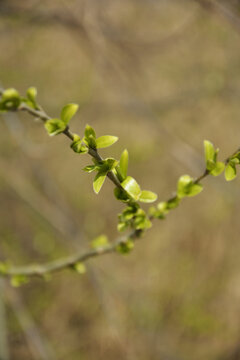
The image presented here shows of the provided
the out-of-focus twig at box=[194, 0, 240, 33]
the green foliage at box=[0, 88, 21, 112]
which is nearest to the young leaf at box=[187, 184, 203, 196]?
the green foliage at box=[0, 88, 21, 112]

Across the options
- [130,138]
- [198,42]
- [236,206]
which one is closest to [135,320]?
[236,206]

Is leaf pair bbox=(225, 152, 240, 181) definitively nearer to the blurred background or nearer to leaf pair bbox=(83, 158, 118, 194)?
leaf pair bbox=(83, 158, 118, 194)

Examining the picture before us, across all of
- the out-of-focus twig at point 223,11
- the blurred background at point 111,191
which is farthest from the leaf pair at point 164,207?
the blurred background at point 111,191

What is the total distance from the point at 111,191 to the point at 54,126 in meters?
2.30

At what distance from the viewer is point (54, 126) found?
360mm

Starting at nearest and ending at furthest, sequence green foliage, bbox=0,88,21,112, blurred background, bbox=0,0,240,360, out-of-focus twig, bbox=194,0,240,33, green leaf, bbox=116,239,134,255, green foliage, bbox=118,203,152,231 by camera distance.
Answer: green foliage, bbox=0,88,21,112, green foliage, bbox=118,203,152,231, green leaf, bbox=116,239,134,255, out-of-focus twig, bbox=194,0,240,33, blurred background, bbox=0,0,240,360

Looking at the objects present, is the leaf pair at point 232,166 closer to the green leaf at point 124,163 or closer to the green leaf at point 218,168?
the green leaf at point 218,168

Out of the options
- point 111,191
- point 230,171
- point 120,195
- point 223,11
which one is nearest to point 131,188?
point 120,195

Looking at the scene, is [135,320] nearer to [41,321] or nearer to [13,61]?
[41,321]

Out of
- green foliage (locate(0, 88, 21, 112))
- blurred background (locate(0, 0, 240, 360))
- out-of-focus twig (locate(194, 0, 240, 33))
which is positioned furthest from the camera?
blurred background (locate(0, 0, 240, 360))

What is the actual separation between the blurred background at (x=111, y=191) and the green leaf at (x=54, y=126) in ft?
3.53

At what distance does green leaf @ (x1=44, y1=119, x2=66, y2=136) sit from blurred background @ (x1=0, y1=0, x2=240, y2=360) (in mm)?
1077

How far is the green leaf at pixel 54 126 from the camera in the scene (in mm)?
355

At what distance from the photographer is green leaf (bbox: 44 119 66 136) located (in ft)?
1.16
